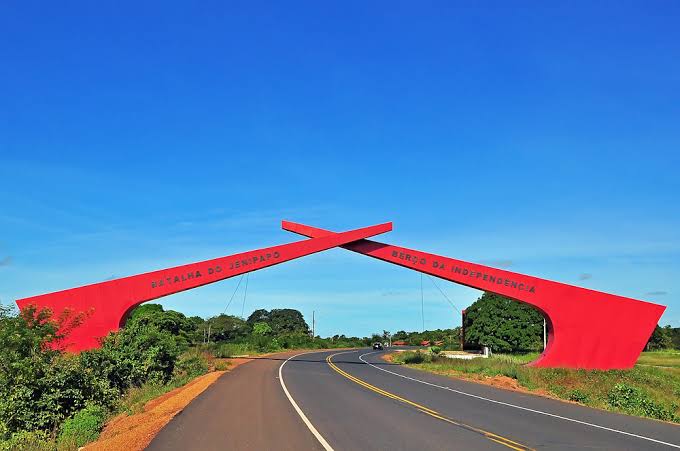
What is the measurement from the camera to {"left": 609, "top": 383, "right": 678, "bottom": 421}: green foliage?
19.2m

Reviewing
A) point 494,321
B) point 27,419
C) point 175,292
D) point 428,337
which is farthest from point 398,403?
point 428,337

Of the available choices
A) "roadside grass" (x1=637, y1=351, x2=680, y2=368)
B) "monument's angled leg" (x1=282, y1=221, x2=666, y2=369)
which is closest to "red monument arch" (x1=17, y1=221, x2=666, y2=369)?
"monument's angled leg" (x1=282, y1=221, x2=666, y2=369)

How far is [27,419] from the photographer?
1827cm

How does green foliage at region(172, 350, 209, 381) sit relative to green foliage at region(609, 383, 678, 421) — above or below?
above

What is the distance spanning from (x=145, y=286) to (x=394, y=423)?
24.8 metres

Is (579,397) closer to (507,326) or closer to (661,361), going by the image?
(661,361)

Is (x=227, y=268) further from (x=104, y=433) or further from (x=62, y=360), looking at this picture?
(x=104, y=433)

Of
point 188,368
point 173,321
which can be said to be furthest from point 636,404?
point 173,321

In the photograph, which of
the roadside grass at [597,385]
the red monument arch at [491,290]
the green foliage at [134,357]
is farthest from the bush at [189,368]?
the roadside grass at [597,385]

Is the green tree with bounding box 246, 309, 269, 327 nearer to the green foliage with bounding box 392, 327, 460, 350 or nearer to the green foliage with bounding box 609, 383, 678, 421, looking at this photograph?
the green foliage with bounding box 392, 327, 460, 350

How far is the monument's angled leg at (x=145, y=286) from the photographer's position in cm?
3378

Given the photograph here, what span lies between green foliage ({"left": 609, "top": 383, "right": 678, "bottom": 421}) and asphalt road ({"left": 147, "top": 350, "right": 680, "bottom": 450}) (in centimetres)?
187

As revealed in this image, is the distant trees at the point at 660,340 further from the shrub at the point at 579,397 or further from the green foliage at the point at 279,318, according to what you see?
the green foliage at the point at 279,318

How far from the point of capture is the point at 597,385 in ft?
89.1
